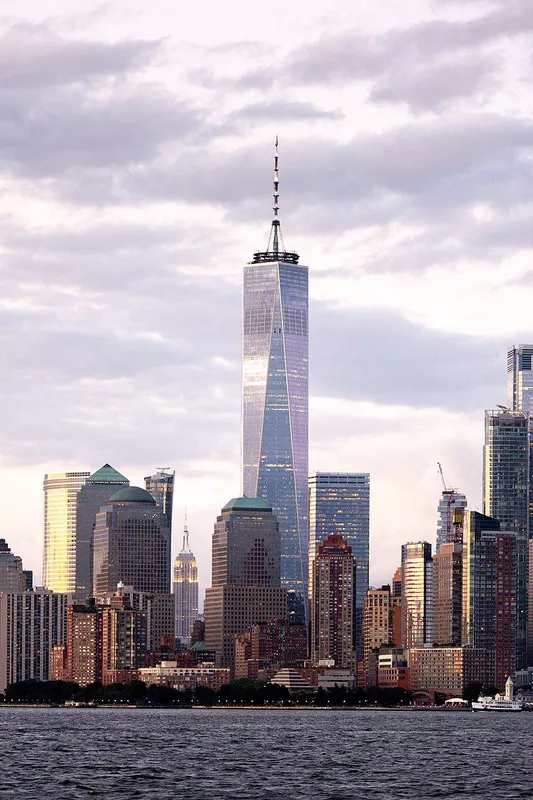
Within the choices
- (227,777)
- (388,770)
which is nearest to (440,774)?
(388,770)

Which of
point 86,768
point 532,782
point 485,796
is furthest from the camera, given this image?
point 86,768

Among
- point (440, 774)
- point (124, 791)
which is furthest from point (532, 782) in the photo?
point (124, 791)

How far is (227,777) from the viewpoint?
179375 mm

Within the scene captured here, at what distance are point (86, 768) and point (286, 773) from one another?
19.8 meters

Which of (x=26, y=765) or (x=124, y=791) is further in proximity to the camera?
(x=26, y=765)

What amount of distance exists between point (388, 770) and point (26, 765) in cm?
3575

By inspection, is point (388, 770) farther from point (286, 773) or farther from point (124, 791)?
point (124, 791)

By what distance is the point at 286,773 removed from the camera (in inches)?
7269

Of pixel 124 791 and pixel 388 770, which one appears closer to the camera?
pixel 124 791

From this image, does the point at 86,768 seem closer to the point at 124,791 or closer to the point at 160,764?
the point at 160,764

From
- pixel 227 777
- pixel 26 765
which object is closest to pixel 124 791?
pixel 227 777

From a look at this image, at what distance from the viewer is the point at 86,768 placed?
7466 inches

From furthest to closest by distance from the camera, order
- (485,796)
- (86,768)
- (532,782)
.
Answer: (86,768)
(532,782)
(485,796)

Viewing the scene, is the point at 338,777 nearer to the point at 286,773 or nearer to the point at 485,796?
the point at 286,773
